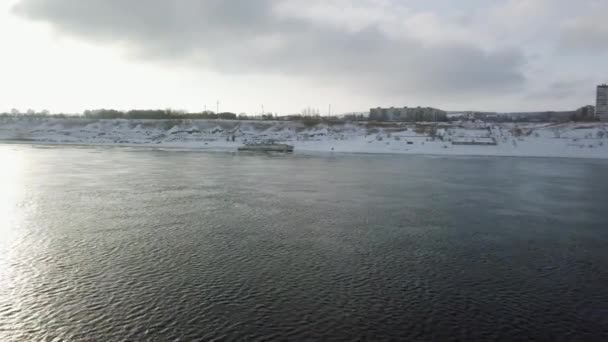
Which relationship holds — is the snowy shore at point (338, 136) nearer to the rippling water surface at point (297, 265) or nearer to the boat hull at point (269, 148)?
the boat hull at point (269, 148)

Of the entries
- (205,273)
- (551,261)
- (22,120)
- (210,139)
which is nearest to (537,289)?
(551,261)

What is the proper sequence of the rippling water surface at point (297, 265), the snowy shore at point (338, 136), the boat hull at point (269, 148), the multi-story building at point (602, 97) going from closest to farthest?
the rippling water surface at point (297, 265)
the boat hull at point (269, 148)
the snowy shore at point (338, 136)
the multi-story building at point (602, 97)

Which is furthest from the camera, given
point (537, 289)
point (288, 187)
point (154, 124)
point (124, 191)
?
point (154, 124)

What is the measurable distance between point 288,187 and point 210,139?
1954 inches

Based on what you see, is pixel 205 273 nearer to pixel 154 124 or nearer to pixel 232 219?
pixel 232 219

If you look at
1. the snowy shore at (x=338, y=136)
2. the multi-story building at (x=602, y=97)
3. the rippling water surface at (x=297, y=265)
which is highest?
A: the multi-story building at (x=602, y=97)

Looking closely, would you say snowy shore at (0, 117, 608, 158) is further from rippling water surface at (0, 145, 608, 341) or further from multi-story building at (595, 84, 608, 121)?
multi-story building at (595, 84, 608, 121)

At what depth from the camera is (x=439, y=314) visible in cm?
842

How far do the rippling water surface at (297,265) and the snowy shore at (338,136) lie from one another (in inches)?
1494

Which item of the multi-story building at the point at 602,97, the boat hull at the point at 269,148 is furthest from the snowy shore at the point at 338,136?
the multi-story building at the point at 602,97

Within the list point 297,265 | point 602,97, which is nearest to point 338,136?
point 297,265

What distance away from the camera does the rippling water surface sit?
7914 millimetres

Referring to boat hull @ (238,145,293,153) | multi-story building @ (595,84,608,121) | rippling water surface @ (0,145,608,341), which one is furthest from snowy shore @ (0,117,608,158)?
multi-story building @ (595,84,608,121)

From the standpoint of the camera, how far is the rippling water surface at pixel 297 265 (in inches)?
312
